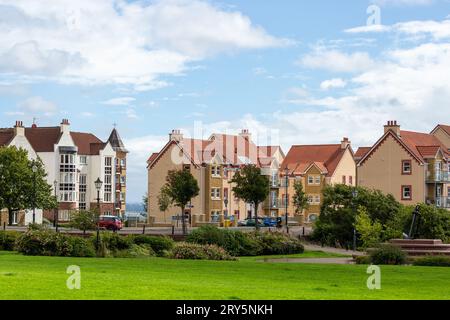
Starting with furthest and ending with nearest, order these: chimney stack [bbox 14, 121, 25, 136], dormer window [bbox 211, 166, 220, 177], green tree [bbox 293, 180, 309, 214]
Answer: dormer window [bbox 211, 166, 220, 177] < green tree [bbox 293, 180, 309, 214] < chimney stack [bbox 14, 121, 25, 136]

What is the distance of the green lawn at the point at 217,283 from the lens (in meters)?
18.5

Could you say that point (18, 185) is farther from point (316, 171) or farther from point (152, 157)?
point (316, 171)

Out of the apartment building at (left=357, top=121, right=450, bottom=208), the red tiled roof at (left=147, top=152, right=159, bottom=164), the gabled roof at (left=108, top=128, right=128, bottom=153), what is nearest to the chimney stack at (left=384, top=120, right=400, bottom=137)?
the apartment building at (left=357, top=121, right=450, bottom=208)

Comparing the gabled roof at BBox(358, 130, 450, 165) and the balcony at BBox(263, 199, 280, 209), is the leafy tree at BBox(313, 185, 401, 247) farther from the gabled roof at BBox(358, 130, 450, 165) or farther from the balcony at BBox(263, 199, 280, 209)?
the balcony at BBox(263, 199, 280, 209)

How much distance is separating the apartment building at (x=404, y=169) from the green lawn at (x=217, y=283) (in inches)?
2236

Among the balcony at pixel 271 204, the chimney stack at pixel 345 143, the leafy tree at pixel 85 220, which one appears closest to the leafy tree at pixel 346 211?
the leafy tree at pixel 85 220

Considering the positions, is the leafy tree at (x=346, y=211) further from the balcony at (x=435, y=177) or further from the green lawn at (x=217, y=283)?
the green lawn at (x=217, y=283)

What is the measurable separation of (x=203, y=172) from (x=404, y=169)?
1019 inches

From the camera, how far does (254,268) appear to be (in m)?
29.4

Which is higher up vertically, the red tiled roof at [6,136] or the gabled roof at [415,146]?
the red tiled roof at [6,136]

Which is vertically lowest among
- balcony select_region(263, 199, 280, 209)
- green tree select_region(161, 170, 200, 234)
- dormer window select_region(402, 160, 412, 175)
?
balcony select_region(263, 199, 280, 209)

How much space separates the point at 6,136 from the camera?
101 metres

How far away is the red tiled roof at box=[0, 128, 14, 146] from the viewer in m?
99.6

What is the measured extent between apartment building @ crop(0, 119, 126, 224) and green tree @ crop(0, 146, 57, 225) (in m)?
9.07
